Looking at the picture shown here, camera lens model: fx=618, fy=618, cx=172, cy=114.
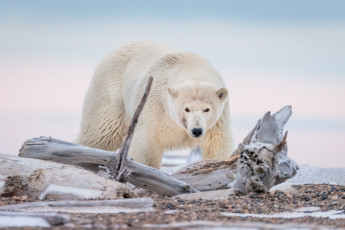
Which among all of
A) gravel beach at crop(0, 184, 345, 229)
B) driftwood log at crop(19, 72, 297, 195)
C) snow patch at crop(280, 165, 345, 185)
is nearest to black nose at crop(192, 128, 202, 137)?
driftwood log at crop(19, 72, 297, 195)

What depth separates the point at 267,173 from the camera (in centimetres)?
763

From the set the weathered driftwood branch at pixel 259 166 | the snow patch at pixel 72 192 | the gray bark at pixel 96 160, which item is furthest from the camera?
the gray bark at pixel 96 160

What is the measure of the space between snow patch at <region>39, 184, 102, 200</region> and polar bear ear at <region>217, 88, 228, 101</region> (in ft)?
10.6

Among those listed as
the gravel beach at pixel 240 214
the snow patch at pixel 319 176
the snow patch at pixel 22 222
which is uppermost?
the snow patch at pixel 319 176

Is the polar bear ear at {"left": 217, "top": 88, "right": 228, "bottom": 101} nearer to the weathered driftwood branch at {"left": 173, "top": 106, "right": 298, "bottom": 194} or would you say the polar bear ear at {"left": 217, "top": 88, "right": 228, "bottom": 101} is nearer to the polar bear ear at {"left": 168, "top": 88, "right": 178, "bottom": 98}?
the polar bear ear at {"left": 168, "top": 88, "right": 178, "bottom": 98}

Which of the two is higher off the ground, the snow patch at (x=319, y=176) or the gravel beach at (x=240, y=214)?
the snow patch at (x=319, y=176)

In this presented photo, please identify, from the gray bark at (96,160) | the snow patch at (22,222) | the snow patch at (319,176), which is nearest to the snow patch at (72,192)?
the gray bark at (96,160)

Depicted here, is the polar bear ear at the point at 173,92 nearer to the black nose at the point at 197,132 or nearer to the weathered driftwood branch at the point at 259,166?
the black nose at the point at 197,132

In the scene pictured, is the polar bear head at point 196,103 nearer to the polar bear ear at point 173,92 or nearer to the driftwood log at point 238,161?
the polar bear ear at point 173,92

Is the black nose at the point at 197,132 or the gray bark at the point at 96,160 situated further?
the black nose at the point at 197,132

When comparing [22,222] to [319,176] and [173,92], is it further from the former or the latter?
[319,176]

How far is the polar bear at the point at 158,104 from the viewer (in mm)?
9570

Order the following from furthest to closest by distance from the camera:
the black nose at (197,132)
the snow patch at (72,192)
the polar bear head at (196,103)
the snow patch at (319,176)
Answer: the snow patch at (319,176) → the polar bear head at (196,103) → the black nose at (197,132) → the snow patch at (72,192)

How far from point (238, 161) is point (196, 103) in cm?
194
